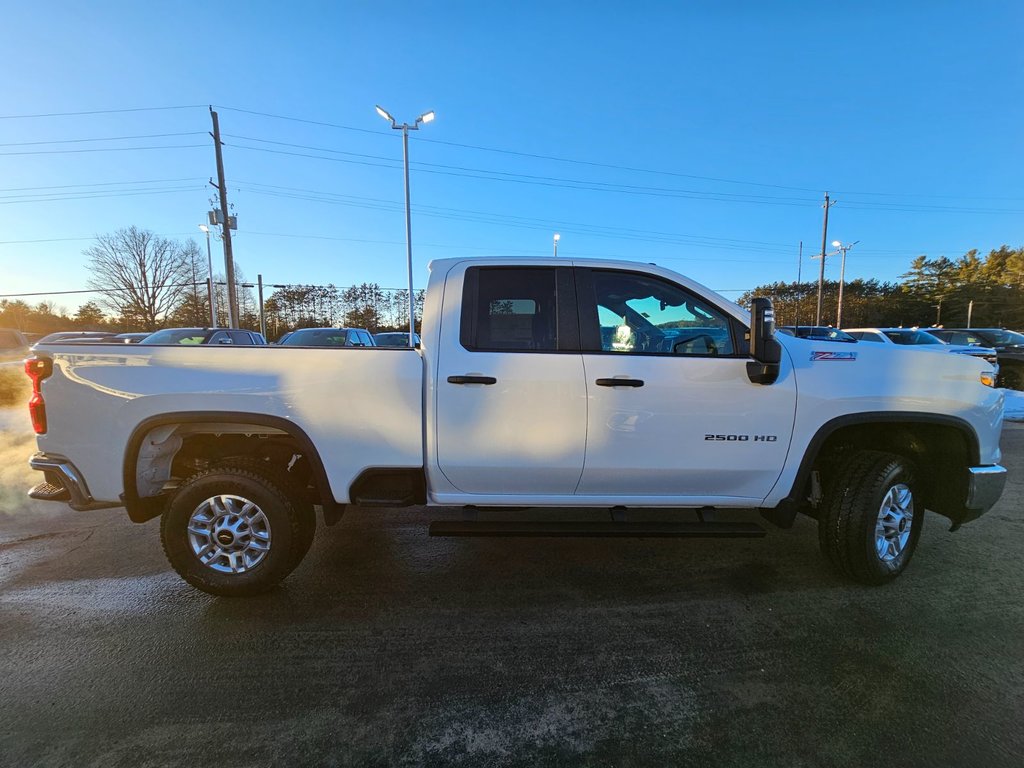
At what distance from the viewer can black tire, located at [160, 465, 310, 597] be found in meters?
2.94

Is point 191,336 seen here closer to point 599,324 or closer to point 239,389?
point 239,389

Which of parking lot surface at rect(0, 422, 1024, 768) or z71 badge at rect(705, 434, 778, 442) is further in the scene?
z71 badge at rect(705, 434, 778, 442)

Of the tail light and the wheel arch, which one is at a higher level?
the tail light

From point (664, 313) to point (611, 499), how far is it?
1249 mm

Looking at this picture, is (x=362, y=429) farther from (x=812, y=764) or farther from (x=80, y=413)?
(x=812, y=764)

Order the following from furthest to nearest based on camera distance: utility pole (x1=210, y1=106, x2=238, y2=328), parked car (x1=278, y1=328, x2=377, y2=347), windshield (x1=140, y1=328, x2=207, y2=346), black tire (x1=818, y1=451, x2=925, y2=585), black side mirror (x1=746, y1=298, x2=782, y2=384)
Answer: utility pole (x1=210, y1=106, x2=238, y2=328) → parked car (x1=278, y1=328, x2=377, y2=347) → windshield (x1=140, y1=328, x2=207, y2=346) → black tire (x1=818, y1=451, x2=925, y2=585) → black side mirror (x1=746, y1=298, x2=782, y2=384)

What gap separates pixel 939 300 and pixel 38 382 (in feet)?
246

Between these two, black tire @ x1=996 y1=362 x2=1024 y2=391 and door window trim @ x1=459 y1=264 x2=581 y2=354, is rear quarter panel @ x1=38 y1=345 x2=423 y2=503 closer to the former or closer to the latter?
door window trim @ x1=459 y1=264 x2=581 y2=354

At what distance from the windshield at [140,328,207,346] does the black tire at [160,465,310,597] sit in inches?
402

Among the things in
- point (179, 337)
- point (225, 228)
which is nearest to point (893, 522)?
point (179, 337)

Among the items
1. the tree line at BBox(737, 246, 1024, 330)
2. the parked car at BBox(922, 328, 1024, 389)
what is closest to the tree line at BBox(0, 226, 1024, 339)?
the tree line at BBox(737, 246, 1024, 330)

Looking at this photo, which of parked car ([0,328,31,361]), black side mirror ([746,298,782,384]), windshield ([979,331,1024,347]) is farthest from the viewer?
windshield ([979,331,1024,347])

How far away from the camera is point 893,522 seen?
124 inches

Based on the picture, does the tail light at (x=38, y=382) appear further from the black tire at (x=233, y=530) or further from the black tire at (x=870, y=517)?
the black tire at (x=870, y=517)
